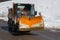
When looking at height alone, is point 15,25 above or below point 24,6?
below

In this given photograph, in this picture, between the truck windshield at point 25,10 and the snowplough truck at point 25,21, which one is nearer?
the snowplough truck at point 25,21

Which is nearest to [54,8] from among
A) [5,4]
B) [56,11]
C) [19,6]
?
[56,11]

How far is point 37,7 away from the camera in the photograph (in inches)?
1518

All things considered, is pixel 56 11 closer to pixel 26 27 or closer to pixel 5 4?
pixel 5 4

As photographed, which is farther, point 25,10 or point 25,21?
point 25,10

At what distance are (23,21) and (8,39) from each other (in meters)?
2.55

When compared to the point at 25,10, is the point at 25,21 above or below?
below

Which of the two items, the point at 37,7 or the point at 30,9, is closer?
the point at 30,9

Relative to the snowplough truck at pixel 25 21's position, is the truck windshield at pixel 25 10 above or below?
above

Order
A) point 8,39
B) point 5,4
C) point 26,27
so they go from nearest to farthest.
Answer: point 8,39 → point 26,27 → point 5,4

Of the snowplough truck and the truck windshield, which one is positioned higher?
the truck windshield

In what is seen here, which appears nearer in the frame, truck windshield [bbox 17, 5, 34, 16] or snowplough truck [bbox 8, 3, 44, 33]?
snowplough truck [bbox 8, 3, 44, 33]

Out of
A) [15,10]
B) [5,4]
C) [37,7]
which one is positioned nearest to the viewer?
[15,10]

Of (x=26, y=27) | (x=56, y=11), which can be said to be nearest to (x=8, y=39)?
(x=26, y=27)
